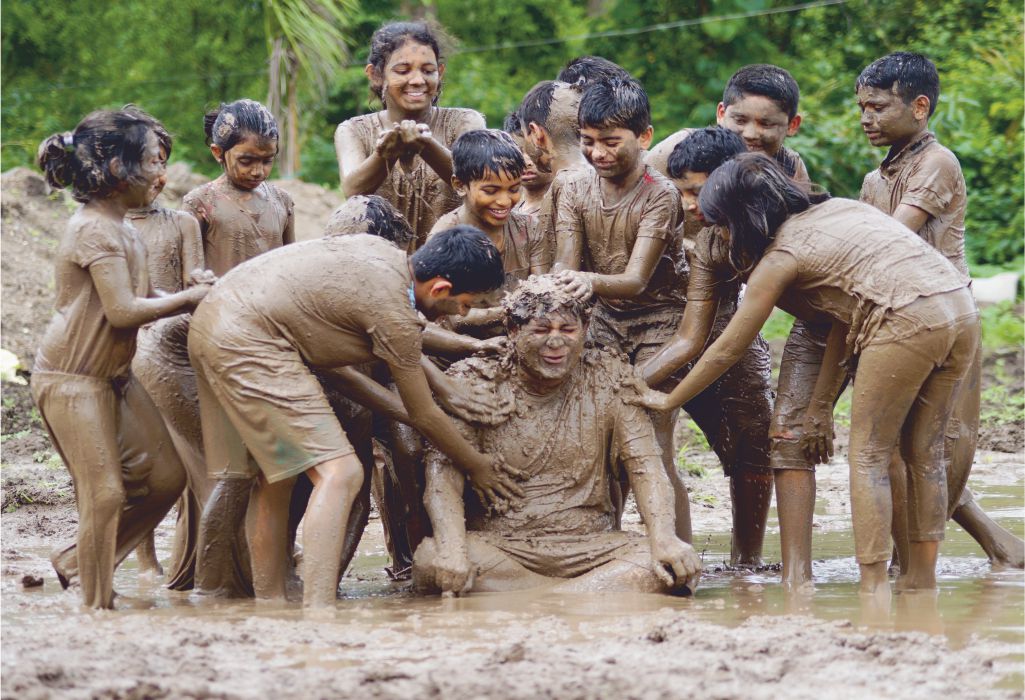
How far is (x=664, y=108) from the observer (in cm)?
1797

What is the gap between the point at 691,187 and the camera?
6809 millimetres

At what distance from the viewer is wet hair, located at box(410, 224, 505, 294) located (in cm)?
604

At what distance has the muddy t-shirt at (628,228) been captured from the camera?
6910mm

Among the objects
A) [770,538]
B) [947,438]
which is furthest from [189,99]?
[947,438]

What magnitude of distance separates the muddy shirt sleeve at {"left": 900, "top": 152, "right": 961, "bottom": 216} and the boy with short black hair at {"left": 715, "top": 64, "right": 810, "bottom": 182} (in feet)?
1.84

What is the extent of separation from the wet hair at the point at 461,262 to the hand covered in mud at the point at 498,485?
1.02 metres

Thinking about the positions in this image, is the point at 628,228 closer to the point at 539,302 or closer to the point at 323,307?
the point at 539,302

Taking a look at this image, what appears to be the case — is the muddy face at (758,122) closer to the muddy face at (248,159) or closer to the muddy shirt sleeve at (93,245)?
the muddy face at (248,159)

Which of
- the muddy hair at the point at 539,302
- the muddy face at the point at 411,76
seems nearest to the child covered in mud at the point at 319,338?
the muddy hair at the point at 539,302

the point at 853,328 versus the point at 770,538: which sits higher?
the point at 853,328

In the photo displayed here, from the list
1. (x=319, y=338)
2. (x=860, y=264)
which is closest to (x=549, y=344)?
(x=319, y=338)

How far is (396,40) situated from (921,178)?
9.53ft

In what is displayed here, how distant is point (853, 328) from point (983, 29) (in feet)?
47.2

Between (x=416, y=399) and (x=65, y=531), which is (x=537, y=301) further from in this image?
(x=65, y=531)
